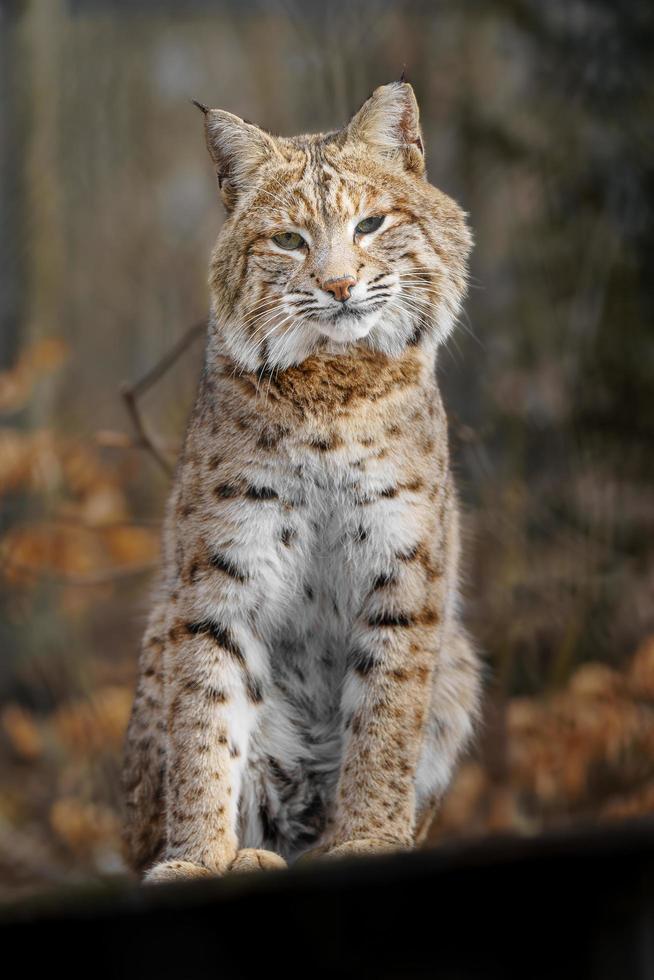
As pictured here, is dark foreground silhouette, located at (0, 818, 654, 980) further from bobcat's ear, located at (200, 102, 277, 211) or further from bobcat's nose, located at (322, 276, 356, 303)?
bobcat's ear, located at (200, 102, 277, 211)

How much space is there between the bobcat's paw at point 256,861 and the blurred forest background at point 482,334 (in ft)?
8.93

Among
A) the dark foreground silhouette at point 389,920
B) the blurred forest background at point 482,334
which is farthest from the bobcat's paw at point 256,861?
the blurred forest background at point 482,334

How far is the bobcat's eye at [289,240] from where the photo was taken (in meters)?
2.21

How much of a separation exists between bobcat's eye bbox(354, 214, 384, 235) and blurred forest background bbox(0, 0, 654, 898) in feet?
9.39

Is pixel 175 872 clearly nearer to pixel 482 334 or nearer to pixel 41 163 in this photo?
pixel 482 334

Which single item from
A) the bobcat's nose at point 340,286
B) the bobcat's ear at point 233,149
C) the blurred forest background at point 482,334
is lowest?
the blurred forest background at point 482,334

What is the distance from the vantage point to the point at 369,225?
2.20 m

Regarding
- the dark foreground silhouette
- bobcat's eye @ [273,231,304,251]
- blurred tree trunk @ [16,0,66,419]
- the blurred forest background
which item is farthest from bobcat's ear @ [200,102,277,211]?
blurred tree trunk @ [16,0,66,419]

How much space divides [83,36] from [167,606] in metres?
5.12

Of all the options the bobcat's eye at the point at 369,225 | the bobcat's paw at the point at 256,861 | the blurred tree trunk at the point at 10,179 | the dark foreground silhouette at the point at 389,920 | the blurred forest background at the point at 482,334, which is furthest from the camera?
the blurred tree trunk at the point at 10,179

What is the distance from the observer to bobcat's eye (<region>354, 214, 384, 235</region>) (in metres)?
2.19

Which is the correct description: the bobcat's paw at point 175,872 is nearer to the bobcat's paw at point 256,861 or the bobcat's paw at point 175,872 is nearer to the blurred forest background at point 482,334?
the bobcat's paw at point 256,861

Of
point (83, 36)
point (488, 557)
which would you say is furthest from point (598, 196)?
point (83, 36)

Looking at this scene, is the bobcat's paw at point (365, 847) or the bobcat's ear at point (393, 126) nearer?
the bobcat's ear at point (393, 126)
